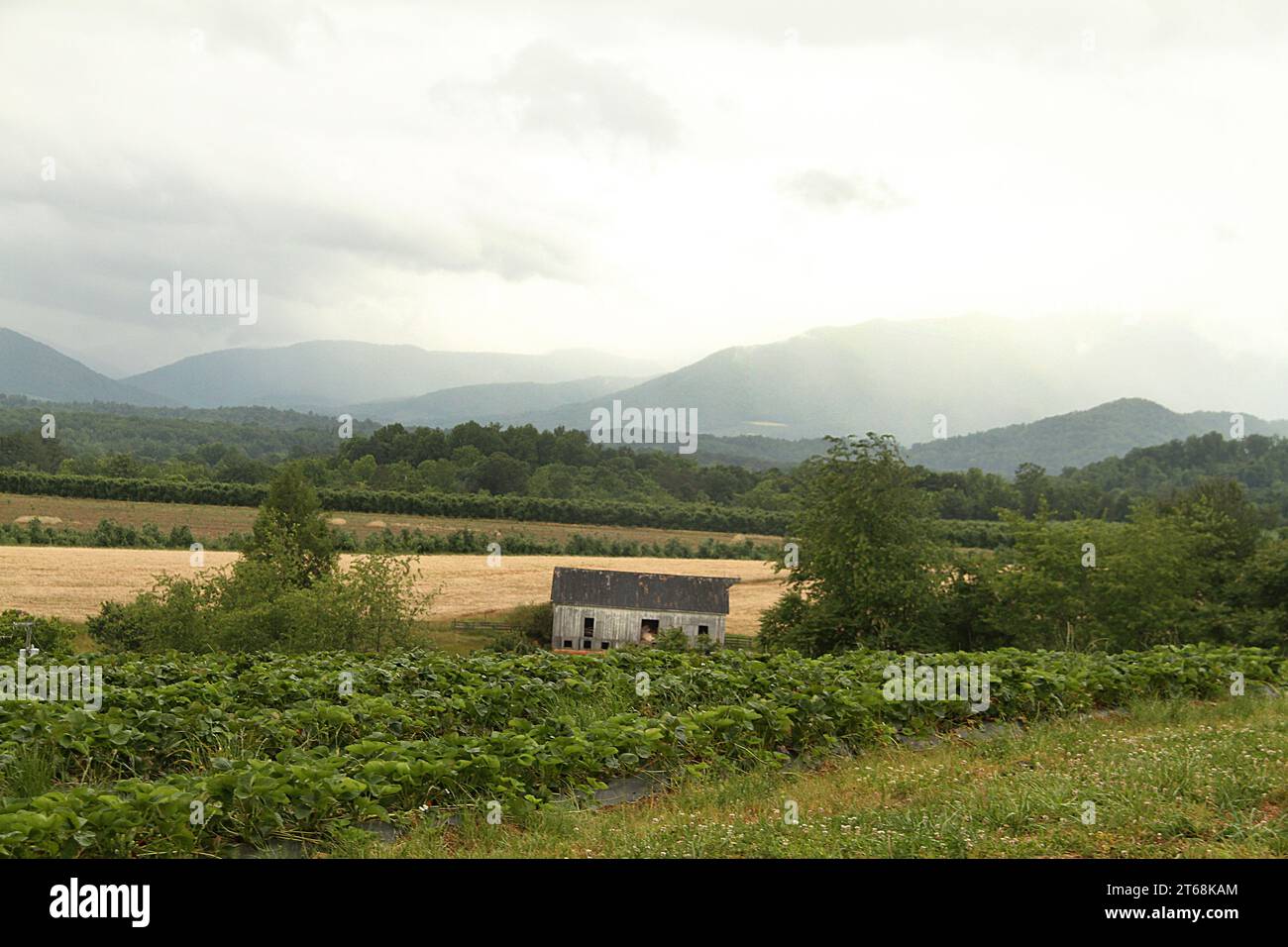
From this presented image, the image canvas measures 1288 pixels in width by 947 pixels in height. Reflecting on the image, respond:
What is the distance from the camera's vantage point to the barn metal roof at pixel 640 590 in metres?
53.8

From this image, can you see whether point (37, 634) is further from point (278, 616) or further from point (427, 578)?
point (427, 578)

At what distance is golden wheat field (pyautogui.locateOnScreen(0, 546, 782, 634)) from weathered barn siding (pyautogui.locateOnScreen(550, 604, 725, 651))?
9.03 ft

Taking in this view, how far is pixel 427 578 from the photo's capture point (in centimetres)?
6500

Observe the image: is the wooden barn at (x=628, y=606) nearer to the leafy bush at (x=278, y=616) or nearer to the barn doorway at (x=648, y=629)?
the barn doorway at (x=648, y=629)

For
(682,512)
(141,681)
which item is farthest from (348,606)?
(682,512)

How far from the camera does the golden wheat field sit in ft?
170

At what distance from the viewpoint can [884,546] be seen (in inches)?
1510

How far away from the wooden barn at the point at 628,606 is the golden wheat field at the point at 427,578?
2.81 m

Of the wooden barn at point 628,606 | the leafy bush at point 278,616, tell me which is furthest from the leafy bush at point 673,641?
the leafy bush at point 278,616

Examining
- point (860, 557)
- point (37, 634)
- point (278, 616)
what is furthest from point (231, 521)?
point (860, 557)

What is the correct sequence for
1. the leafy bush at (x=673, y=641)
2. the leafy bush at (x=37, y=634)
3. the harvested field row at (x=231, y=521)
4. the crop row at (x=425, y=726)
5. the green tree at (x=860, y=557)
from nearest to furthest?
Answer: the crop row at (x=425, y=726)
the leafy bush at (x=37, y=634)
the green tree at (x=860, y=557)
the leafy bush at (x=673, y=641)
the harvested field row at (x=231, y=521)

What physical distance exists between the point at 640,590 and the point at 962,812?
159 ft
